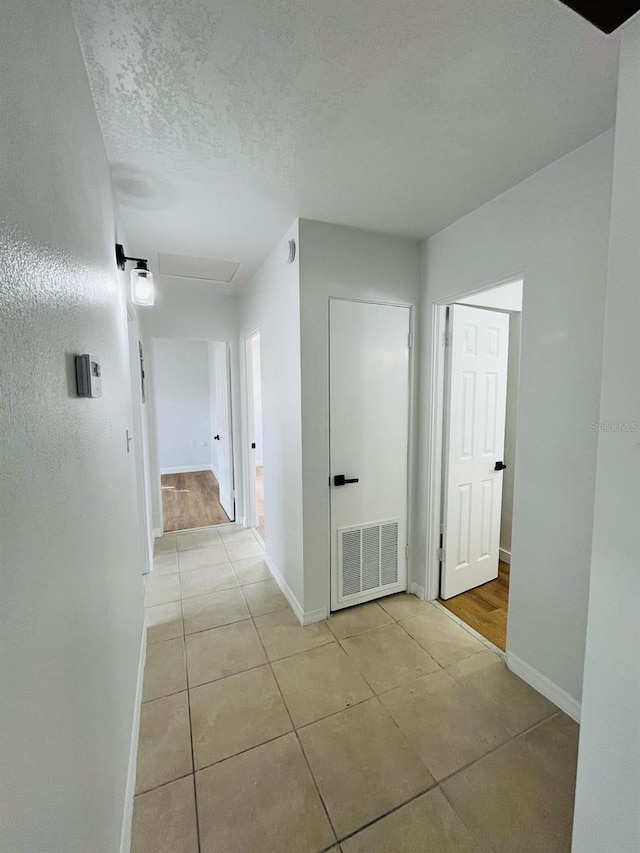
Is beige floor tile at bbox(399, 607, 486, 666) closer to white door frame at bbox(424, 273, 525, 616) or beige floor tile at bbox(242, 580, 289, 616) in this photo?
white door frame at bbox(424, 273, 525, 616)

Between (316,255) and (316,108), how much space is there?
0.88 m

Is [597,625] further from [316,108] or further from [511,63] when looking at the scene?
[316,108]

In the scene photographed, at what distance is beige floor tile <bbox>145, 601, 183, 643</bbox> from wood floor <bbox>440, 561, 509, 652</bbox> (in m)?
1.81

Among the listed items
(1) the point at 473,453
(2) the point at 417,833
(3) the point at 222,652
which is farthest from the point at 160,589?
(1) the point at 473,453

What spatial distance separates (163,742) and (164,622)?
871 mm

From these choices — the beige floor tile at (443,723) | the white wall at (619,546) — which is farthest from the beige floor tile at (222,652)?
the white wall at (619,546)

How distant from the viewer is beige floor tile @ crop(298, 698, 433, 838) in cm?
130

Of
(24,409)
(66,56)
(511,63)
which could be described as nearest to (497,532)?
(511,63)

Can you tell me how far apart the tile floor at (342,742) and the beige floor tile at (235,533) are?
1.24 meters

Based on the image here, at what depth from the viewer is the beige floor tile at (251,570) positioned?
2.86m

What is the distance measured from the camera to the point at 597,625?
97 cm

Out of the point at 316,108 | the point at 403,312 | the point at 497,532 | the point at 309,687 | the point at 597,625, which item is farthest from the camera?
the point at 497,532

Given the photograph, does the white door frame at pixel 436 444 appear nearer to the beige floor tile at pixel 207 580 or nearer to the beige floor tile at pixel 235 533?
the beige floor tile at pixel 207 580

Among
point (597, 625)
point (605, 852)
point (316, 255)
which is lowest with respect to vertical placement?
point (605, 852)
